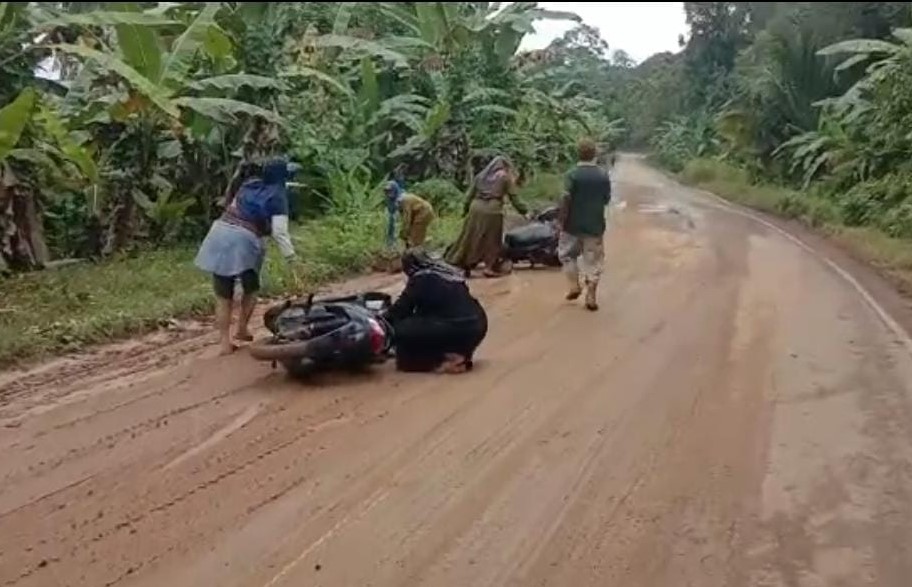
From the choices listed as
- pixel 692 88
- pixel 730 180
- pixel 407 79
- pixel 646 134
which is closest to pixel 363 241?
pixel 407 79

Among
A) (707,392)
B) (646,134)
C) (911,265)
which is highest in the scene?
(707,392)

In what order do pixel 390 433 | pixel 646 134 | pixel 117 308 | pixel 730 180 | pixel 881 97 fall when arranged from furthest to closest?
pixel 646 134, pixel 730 180, pixel 881 97, pixel 117 308, pixel 390 433

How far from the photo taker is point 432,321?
8828 millimetres

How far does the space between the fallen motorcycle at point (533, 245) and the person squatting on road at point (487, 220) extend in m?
0.55

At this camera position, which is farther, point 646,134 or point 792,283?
point 646,134

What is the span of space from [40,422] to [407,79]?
609 inches

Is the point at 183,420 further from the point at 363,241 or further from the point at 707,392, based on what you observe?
the point at 363,241

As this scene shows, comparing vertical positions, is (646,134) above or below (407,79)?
below

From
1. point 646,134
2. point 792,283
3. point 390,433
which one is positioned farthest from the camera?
point 646,134

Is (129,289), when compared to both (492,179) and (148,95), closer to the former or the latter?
(148,95)

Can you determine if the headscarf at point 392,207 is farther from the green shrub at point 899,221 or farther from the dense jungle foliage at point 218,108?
the green shrub at point 899,221

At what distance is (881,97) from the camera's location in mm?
21797

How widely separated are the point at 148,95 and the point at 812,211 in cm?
1643

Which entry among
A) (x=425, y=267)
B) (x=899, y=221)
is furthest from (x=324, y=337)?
(x=899, y=221)
